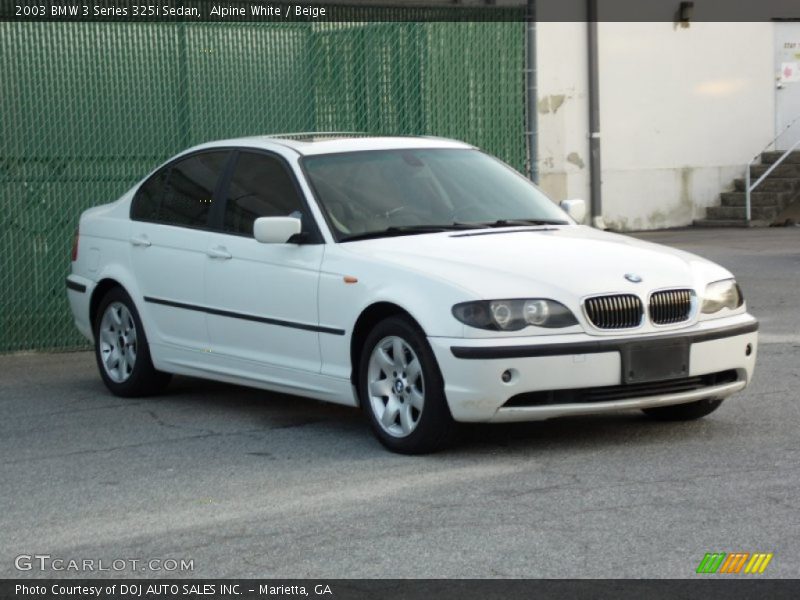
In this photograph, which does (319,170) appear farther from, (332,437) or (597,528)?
(597,528)

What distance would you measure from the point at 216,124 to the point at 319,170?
158 inches

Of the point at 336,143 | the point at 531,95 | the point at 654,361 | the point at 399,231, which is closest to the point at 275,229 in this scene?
the point at 399,231

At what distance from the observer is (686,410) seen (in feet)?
26.6

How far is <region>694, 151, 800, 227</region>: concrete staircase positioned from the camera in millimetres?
23000

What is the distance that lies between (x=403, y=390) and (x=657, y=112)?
16209mm

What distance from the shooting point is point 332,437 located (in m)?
8.14

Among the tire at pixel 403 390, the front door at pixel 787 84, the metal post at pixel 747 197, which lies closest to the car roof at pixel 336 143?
the tire at pixel 403 390

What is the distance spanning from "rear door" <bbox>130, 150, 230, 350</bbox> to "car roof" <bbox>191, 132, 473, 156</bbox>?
285 millimetres

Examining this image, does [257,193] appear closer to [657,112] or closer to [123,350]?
[123,350]

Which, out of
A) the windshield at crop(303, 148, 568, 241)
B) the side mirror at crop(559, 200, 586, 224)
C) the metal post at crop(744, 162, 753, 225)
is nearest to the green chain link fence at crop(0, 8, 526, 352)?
the windshield at crop(303, 148, 568, 241)
